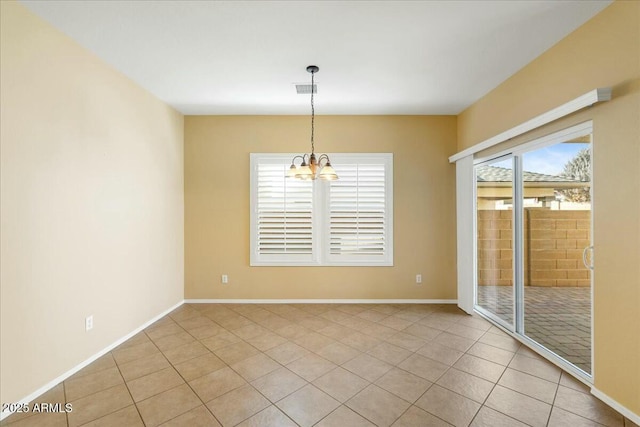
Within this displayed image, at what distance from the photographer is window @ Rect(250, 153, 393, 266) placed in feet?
14.1

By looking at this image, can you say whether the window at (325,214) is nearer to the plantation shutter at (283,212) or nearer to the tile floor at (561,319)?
the plantation shutter at (283,212)

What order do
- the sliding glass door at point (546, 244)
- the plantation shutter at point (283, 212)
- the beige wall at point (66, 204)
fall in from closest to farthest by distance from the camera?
the beige wall at point (66, 204), the sliding glass door at point (546, 244), the plantation shutter at point (283, 212)

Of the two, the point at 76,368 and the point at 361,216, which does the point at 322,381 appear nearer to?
the point at 76,368

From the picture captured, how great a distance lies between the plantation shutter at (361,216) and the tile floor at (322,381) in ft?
3.73

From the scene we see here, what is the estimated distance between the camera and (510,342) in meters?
3.05

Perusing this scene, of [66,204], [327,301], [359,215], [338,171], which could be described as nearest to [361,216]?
[359,215]

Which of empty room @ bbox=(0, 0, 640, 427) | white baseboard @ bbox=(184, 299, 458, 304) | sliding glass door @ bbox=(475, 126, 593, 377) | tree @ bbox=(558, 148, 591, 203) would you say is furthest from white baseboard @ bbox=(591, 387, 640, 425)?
white baseboard @ bbox=(184, 299, 458, 304)

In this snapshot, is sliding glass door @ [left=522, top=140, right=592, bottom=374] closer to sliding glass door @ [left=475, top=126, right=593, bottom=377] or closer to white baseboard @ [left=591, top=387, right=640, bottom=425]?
sliding glass door @ [left=475, top=126, right=593, bottom=377]

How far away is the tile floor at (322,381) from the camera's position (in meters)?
1.94

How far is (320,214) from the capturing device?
14.2 ft

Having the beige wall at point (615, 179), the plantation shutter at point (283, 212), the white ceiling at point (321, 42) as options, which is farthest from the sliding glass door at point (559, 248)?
the plantation shutter at point (283, 212)

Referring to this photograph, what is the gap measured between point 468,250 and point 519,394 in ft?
6.65

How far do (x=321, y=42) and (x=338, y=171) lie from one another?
2.07m

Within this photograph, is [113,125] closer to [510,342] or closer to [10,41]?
[10,41]
